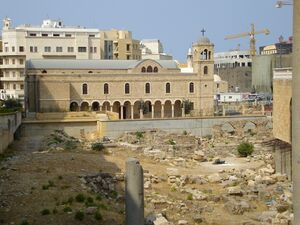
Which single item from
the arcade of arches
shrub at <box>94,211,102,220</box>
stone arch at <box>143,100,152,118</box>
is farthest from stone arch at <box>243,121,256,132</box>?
shrub at <box>94,211,102,220</box>

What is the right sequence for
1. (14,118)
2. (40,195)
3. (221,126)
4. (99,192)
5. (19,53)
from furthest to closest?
(19,53)
(221,126)
(14,118)
(99,192)
(40,195)

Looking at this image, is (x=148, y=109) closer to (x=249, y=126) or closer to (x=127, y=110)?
(x=127, y=110)

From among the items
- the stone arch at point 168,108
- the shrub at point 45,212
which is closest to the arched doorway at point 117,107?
the stone arch at point 168,108

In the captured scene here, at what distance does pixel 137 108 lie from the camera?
59.5m

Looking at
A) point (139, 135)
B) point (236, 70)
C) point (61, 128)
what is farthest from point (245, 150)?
point (236, 70)

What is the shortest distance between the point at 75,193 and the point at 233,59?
103 meters

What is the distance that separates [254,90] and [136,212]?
74.7m

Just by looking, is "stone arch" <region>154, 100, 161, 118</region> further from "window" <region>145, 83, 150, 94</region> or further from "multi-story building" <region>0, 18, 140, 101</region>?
"multi-story building" <region>0, 18, 140, 101</region>

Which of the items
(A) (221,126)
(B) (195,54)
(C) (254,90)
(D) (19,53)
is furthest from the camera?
(C) (254,90)

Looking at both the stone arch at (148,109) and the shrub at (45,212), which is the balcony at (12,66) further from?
the shrub at (45,212)

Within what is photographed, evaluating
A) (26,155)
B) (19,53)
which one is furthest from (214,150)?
(19,53)

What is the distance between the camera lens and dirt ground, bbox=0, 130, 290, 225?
17547 mm

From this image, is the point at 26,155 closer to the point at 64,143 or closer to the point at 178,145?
→ the point at 64,143

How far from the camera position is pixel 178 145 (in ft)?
134
